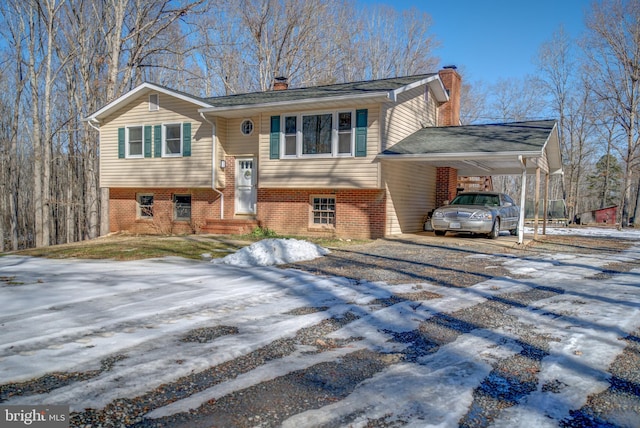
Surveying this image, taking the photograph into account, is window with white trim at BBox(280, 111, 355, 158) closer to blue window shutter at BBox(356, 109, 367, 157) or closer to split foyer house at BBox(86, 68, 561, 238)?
split foyer house at BBox(86, 68, 561, 238)

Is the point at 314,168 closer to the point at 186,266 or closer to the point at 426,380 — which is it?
the point at 186,266

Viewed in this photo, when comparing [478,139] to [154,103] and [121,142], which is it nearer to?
[154,103]

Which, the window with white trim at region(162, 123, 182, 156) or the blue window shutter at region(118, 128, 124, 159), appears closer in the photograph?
the window with white trim at region(162, 123, 182, 156)

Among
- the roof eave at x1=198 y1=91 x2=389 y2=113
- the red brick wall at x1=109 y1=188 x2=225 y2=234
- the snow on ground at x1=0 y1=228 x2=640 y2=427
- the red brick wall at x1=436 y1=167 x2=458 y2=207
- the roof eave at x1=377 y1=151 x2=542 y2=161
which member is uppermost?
the roof eave at x1=198 y1=91 x2=389 y2=113

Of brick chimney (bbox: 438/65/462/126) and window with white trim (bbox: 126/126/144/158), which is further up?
brick chimney (bbox: 438/65/462/126)

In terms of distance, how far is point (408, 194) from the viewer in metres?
15.5

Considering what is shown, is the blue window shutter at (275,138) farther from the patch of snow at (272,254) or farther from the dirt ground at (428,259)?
the patch of snow at (272,254)

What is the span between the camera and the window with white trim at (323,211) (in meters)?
14.7

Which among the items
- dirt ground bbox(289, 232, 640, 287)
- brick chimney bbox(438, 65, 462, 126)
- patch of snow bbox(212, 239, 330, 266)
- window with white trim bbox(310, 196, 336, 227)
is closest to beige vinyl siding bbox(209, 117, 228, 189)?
window with white trim bbox(310, 196, 336, 227)

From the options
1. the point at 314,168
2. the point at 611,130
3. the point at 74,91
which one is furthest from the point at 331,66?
the point at 611,130

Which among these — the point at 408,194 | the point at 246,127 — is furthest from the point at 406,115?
the point at 246,127

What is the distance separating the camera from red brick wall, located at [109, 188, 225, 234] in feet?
53.9

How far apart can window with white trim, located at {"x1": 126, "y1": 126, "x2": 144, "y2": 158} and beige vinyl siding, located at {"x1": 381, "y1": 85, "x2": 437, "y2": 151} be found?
956 cm

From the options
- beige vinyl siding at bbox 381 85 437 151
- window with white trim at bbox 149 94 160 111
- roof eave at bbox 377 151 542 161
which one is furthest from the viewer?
window with white trim at bbox 149 94 160 111
